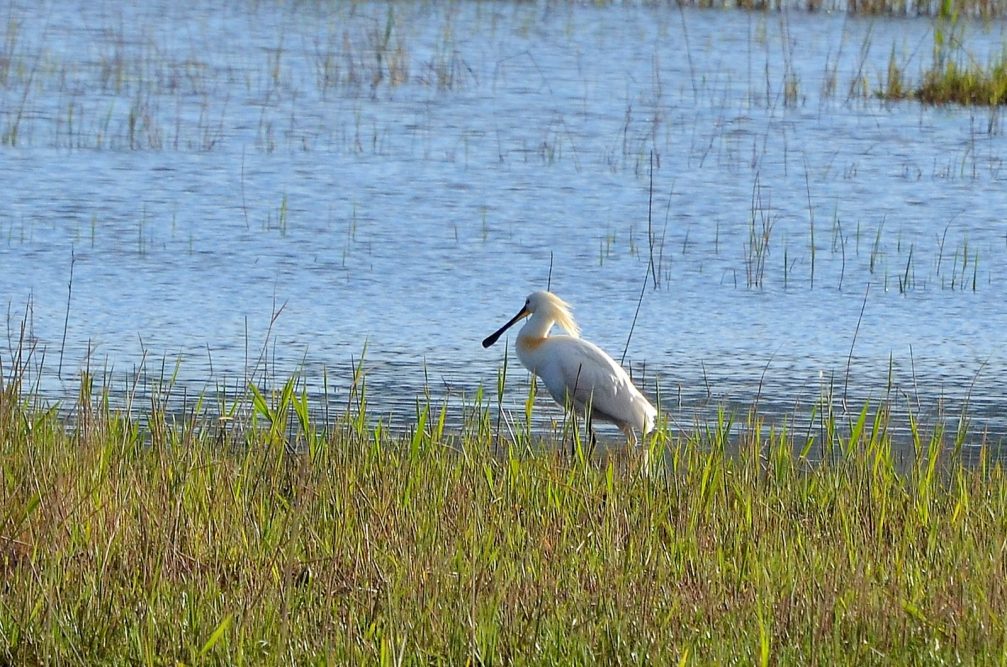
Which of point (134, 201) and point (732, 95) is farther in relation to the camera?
point (732, 95)

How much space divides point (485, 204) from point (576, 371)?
498cm

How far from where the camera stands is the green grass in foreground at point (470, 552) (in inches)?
161

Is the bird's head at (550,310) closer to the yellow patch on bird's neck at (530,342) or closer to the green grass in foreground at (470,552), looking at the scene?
the yellow patch on bird's neck at (530,342)

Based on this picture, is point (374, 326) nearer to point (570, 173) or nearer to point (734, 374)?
point (734, 374)

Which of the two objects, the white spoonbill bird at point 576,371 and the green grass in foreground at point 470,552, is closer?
the green grass in foreground at point 470,552

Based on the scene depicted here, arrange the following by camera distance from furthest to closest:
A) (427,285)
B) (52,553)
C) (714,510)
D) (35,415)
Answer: (427,285) → (35,415) → (714,510) → (52,553)

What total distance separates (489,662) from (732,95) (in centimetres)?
1335

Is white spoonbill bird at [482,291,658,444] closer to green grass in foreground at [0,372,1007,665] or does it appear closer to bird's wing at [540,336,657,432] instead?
bird's wing at [540,336,657,432]

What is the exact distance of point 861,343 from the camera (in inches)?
354

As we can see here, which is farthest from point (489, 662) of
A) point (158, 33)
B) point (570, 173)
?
point (158, 33)

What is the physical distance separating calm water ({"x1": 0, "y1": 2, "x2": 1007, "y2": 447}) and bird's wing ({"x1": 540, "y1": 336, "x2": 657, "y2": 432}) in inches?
7.4

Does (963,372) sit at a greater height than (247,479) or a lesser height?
lesser

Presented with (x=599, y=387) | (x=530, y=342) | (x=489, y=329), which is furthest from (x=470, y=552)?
(x=489, y=329)

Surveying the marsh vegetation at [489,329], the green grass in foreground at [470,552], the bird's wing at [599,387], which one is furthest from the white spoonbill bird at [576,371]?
the green grass in foreground at [470,552]
